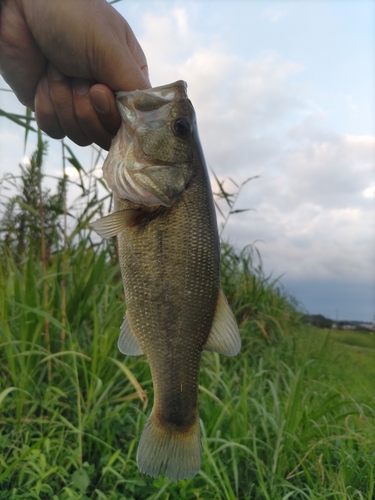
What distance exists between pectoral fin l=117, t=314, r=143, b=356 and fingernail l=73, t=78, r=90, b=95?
3.20 ft

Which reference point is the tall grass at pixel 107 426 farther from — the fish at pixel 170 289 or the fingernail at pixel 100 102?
the fingernail at pixel 100 102

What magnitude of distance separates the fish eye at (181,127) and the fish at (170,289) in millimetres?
140

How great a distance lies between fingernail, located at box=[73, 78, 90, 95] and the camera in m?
1.69

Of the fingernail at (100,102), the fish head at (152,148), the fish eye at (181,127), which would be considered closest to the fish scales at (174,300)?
the fish head at (152,148)

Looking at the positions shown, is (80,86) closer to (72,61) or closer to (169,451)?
(72,61)

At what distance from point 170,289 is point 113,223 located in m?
0.30

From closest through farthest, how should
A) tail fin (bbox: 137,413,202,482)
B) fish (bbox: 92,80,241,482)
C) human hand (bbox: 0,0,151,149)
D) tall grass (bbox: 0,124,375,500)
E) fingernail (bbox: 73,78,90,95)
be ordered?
tail fin (bbox: 137,413,202,482)
fish (bbox: 92,80,241,482)
human hand (bbox: 0,0,151,149)
fingernail (bbox: 73,78,90,95)
tall grass (bbox: 0,124,375,500)

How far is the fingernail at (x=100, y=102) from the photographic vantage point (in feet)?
5.01

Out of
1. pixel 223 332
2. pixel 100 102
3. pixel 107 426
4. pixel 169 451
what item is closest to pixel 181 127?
pixel 100 102

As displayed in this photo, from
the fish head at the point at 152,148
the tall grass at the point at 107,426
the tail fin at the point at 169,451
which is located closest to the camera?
the tail fin at the point at 169,451

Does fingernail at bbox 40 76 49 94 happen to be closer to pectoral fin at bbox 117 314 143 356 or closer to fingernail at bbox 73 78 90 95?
fingernail at bbox 73 78 90 95

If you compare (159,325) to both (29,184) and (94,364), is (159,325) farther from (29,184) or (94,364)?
(29,184)

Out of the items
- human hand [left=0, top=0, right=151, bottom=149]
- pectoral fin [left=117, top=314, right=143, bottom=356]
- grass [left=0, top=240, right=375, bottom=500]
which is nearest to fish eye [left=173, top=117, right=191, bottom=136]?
human hand [left=0, top=0, right=151, bottom=149]

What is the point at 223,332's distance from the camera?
52.9 inches
